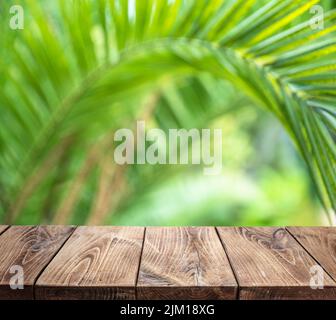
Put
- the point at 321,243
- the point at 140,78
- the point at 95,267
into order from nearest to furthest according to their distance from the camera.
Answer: the point at 95,267
the point at 321,243
the point at 140,78

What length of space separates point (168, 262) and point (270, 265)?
123 millimetres

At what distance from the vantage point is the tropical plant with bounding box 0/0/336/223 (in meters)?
0.81

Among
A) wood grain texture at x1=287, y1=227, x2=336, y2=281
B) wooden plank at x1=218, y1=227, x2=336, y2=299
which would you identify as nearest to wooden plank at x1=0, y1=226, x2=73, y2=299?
wooden plank at x1=218, y1=227, x2=336, y2=299

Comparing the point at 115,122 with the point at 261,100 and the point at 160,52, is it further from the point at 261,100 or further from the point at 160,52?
the point at 261,100

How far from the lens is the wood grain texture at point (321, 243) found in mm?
712

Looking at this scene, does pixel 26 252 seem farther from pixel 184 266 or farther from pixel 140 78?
pixel 140 78

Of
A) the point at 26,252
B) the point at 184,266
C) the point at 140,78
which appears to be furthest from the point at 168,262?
the point at 140,78

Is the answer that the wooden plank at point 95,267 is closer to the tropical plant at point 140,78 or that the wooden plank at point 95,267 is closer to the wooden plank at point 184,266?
the wooden plank at point 184,266

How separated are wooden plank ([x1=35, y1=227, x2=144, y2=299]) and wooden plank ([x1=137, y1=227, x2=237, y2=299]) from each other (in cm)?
2

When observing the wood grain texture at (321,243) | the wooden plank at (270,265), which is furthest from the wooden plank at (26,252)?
the wood grain texture at (321,243)

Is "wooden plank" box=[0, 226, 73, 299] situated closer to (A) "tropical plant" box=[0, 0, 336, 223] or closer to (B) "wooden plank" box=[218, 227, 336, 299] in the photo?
(B) "wooden plank" box=[218, 227, 336, 299]

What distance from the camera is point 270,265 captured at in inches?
27.3

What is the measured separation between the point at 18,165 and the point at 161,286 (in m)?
0.87

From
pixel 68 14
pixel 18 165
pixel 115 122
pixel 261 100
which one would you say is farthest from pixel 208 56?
pixel 115 122
